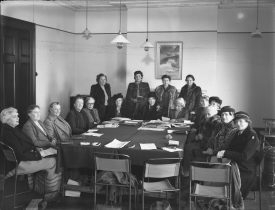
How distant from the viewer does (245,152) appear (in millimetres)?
3828

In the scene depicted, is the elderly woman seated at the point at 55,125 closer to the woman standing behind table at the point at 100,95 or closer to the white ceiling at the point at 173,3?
the woman standing behind table at the point at 100,95

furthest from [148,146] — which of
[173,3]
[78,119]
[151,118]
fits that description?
[173,3]

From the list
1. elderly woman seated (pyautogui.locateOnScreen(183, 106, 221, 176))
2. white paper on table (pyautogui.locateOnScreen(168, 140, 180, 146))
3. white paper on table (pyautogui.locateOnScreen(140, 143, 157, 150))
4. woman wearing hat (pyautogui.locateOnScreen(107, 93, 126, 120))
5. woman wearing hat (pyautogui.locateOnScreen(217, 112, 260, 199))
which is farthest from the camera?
woman wearing hat (pyautogui.locateOnScreen(107, 93, 126, 120))

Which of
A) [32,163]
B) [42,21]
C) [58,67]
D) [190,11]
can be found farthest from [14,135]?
[190,11]

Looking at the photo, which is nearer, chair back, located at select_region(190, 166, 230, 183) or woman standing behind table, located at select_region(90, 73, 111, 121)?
chair back, located at select_region(190, 166, 230, 183)

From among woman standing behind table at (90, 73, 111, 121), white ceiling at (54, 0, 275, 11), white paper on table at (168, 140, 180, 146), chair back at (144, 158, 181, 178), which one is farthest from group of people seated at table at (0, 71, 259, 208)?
white ceiling at (54, 0, 275, 11)

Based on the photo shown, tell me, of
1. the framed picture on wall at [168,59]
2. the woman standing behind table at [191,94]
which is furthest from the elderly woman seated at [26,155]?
the framed picture on wall at [168,59]

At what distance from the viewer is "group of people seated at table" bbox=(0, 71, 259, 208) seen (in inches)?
155

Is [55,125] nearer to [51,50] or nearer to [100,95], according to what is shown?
[100,95]

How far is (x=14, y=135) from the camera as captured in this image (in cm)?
408

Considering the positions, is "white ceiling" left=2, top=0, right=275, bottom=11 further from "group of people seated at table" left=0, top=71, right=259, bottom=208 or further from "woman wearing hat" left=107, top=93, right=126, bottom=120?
"woman wearing hat" left=107, top=93, right=126, bottom=120

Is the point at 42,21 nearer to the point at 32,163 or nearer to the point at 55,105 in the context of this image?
the point at 55,105

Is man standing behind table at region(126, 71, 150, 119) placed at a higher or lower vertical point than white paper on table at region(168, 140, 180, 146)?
higher

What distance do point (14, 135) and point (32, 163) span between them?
0.38 m
